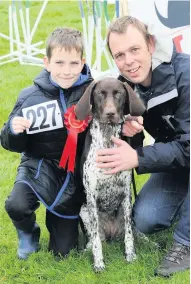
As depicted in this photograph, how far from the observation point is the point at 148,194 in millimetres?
3938

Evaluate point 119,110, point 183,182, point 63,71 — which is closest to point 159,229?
point 183,182

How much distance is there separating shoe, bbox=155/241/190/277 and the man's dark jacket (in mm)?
575

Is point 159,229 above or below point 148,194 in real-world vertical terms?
below

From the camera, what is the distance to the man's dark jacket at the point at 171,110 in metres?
3.42

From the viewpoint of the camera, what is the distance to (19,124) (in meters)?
3.55

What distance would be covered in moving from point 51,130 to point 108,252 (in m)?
1.00

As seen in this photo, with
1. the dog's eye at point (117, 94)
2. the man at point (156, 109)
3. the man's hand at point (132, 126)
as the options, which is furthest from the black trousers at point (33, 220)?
the dog's eye at point (117, 94)

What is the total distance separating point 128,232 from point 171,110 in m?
0.93

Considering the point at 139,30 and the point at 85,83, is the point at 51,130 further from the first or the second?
the point at 139,30

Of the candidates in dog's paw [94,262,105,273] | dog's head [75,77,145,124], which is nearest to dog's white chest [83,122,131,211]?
dog's head [75,77,145,124]

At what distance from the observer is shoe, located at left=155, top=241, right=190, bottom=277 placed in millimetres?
3537

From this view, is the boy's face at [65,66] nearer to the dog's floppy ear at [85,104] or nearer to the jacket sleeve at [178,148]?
the dog's floppy ear at [85,104]

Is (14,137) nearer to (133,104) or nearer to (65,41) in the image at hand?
(65,41)

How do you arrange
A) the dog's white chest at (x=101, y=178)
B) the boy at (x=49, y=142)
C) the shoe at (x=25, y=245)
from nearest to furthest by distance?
the dog's white chest at (x=101, y=178), the boy at (x=49, y=142), the shoe at (x=25, y=245)
